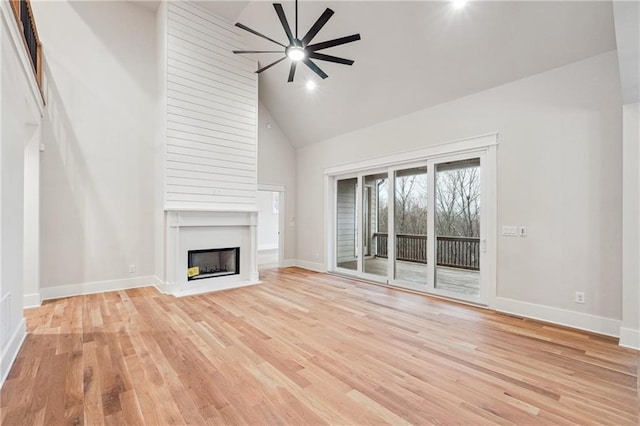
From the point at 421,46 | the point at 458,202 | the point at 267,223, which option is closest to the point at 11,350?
the point at 458,202

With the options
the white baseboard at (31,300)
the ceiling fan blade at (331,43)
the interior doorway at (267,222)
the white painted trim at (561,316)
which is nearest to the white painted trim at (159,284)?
the white baseboard at (31,300)

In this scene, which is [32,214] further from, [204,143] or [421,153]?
[421,153]

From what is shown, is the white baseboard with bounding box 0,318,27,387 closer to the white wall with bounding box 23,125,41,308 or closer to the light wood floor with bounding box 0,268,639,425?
the light wood floor with bounding box 0,268,639,425

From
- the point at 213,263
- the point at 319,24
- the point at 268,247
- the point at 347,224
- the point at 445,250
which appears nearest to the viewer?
the point at 319,24

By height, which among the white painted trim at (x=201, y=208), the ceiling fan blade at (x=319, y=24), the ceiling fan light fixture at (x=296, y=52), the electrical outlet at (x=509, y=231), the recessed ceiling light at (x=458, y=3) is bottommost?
the electrical outlet at (x=509, y=231)

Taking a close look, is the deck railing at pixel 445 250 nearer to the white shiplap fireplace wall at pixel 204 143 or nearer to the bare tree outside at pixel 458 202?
the bare tree outside at pixel 458 202

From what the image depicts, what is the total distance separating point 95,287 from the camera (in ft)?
16.3

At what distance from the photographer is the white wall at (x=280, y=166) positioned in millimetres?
7215

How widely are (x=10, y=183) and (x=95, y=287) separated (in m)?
3.02

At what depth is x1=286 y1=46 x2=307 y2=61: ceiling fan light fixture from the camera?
11.1 ft

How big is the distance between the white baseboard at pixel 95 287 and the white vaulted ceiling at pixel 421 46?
471 cm

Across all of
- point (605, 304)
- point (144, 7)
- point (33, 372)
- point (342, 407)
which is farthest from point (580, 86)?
point (144, 7)

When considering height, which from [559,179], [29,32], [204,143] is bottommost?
[559,179]

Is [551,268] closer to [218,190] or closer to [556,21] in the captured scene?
[556,21]
